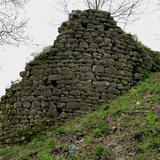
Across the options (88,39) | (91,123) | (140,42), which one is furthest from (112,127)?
(140,42)

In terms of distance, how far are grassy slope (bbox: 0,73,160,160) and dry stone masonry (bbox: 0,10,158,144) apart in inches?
14.5

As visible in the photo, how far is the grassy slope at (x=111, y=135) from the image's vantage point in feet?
18.0

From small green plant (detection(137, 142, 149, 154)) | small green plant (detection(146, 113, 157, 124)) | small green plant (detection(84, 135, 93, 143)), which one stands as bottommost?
small green plant (detection(137, 142, 149, 154))

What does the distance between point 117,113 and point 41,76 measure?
7.68ft

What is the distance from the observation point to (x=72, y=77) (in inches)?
324

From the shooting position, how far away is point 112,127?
646 cm

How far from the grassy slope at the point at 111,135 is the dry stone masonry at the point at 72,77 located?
0.37m

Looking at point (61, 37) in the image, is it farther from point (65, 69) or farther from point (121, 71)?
point (121, 71)

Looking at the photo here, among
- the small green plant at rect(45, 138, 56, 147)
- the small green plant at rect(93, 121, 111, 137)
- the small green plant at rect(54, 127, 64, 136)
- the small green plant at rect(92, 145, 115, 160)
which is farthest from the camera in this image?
the small green plant at rect(54, 127, 64, 136)

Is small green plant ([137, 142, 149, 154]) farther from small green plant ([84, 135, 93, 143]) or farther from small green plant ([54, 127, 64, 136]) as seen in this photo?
small green plant ([54, 127, 64, 136])

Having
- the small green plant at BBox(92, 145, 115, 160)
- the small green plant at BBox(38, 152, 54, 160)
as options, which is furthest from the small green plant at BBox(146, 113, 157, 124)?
the small green plant at BBox(38, 152, 54, 160)

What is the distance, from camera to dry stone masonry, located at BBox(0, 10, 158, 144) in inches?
315

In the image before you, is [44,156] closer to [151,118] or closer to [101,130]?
[101,130]

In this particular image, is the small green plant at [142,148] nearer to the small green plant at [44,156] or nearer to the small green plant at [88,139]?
the small green plant at [88,139]
